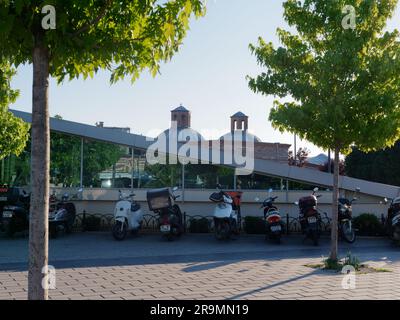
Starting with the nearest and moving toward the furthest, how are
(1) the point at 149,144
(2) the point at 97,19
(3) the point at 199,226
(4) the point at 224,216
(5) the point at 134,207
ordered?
(2) the point at 97,19 < (4) the point at 224,216 < (5) the point at 134,207 < (3) the point at 199,226 < (1) the point at 149,144

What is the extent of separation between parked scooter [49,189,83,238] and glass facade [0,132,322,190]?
1.31 m

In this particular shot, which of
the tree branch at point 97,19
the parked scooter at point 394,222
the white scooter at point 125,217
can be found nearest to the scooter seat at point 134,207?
the white scooter at point 125,217

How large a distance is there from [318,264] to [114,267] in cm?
387

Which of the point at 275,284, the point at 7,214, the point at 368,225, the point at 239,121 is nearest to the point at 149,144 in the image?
the point at 7,214

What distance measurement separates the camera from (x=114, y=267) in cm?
940

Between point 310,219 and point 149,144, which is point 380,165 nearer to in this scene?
point 149,144

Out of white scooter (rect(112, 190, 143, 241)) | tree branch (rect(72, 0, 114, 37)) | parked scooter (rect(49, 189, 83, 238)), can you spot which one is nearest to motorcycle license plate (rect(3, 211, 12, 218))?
parked scooter (rect(49, 189, 83, 238))

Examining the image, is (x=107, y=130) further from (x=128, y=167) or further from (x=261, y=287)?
(x=261, y=287)

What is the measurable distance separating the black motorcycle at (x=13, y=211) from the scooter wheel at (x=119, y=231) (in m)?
2.50

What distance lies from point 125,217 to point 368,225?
22.6ft

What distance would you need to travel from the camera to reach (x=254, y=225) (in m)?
15.0

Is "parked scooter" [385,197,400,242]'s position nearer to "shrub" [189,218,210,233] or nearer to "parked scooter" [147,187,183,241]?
"shrub" [189,218,210,233]

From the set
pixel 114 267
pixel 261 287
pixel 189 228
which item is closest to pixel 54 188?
pixel 189 228

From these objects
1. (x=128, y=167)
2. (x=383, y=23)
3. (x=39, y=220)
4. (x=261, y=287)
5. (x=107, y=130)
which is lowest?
(x=261, y=287)
